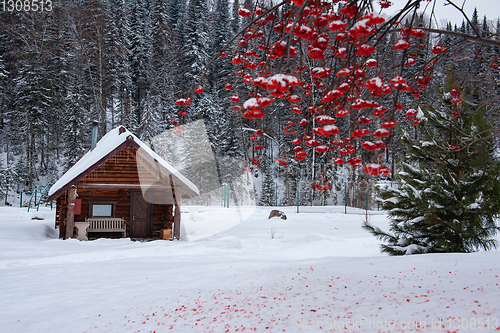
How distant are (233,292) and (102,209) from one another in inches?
406

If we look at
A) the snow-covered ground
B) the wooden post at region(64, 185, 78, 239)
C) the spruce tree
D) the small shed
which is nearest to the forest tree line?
the small shed

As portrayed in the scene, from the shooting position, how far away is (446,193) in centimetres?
680

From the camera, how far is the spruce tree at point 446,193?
6.66 metres

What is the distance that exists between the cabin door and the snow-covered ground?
388 centimetres

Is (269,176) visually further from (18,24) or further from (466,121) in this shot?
(18,24)

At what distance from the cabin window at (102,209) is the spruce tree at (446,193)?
11.0 m

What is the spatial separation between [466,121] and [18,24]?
37368 mm

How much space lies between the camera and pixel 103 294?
5.75 metres

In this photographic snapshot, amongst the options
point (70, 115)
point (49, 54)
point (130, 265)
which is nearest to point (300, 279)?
point (130, 265)

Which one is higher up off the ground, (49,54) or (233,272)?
(49,54)

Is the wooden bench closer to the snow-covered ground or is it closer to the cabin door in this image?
the cabin door

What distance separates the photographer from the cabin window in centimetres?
1352

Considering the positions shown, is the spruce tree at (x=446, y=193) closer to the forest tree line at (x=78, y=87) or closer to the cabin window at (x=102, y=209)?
the cabin window at (x=102, y=209)

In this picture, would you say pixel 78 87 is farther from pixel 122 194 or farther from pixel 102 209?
pixel 102 209
